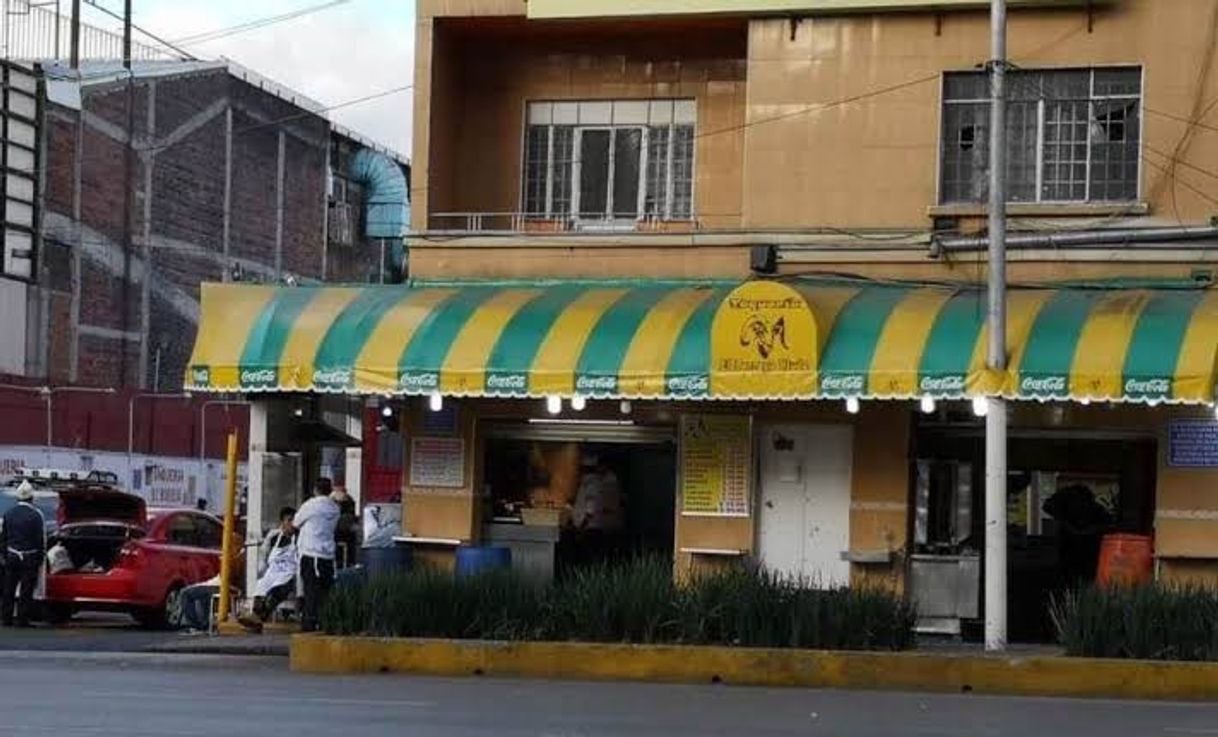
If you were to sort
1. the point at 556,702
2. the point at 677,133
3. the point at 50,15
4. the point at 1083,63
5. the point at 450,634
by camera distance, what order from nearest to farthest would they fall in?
the point at 556,702, the point at 450,634, the point at 1083,63, the point at 677,133, the point at 50,15

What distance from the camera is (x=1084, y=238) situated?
69.1 ft

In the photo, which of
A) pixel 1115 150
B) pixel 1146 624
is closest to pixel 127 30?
pixel 1115 150

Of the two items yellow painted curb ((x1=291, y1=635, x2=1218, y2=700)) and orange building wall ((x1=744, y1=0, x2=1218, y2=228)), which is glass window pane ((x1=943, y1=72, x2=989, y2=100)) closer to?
orange building wall ((x1=744, y1=0, x2=1218, y2=228))

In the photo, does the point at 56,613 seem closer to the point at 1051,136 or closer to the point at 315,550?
the point at 315,550

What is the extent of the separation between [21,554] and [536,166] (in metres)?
8.01

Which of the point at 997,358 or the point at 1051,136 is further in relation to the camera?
the point at 1051,136

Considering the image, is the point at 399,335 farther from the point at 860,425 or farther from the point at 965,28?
the point at 965,28

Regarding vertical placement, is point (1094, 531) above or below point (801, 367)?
below

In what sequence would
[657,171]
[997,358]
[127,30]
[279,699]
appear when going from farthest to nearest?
[127,30]
[657,171]
[997,358]
[279,699]

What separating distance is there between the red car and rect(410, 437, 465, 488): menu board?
366 centimetres

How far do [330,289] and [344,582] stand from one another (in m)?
4.93

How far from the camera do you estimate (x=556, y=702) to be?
15.0 meters

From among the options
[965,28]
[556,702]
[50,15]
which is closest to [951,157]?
[965,28]

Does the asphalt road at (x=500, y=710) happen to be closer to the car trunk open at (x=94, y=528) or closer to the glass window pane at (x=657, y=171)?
the car trunk open at (x=94, y=528)
